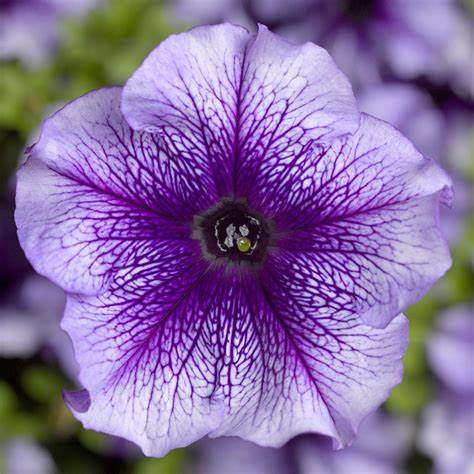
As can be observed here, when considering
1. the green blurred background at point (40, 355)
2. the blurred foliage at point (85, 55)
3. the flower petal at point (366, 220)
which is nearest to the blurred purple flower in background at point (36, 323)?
the green blurred background at point (40, 355)

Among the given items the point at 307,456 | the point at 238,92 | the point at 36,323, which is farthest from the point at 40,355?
the point at 238,92

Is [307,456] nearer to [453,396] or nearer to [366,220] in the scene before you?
[453,396]

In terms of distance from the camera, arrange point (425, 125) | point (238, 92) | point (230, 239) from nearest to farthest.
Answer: point (238, 92) < point (230, 239) < point (425, 125)

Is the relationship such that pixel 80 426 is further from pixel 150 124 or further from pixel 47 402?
pixel 150 124

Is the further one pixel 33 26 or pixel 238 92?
pixel 33 26

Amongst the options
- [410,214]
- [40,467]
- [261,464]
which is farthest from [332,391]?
[40,467]

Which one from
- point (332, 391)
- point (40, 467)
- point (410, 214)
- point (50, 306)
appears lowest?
point (40, 467)

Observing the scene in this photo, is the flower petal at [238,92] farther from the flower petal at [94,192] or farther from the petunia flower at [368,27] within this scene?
the petunia flower at [368,27]
